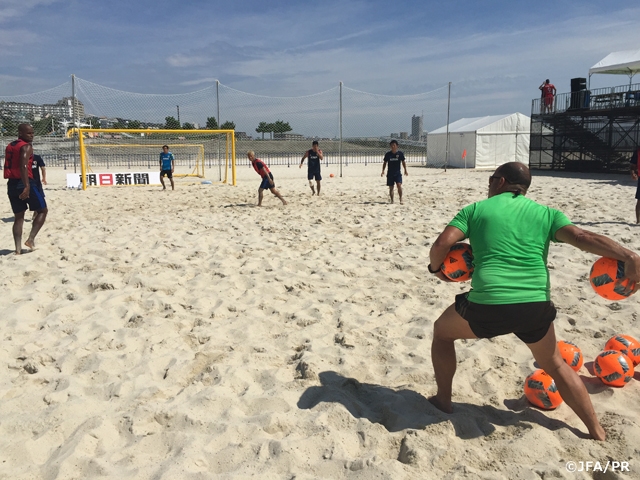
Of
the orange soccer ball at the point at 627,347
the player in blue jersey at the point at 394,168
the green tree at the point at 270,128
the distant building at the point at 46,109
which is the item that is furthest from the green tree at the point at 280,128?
the orange soccer ball at the point at 627,347

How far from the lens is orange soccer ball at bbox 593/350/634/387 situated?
2969 mm

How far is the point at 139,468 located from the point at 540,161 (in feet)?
80.2

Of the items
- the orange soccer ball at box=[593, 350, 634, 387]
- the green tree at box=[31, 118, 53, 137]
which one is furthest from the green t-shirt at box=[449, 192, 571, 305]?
the green tree at box=[31, 118, 53, 137]

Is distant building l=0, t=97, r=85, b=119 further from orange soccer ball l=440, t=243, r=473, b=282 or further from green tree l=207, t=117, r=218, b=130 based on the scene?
orange soccer ball l=440, t=243, r=473, b=282

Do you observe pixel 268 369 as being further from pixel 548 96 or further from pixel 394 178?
pixel 548 96

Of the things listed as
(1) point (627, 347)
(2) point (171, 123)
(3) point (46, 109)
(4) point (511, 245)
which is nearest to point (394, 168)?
(1) point (627, 347)

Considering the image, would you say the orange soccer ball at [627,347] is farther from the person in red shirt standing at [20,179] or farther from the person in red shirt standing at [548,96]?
the person in red shirt standing at [548,96]

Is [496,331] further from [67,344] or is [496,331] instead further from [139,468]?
[67,344]

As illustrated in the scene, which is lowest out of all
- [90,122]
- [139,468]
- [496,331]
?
[139,468]

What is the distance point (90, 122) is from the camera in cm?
1756

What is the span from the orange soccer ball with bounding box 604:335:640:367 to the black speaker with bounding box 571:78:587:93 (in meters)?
21.1

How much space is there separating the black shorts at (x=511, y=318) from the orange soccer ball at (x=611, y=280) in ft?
0.84

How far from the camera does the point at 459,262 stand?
2438mm

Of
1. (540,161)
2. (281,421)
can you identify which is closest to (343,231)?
(281,421)
